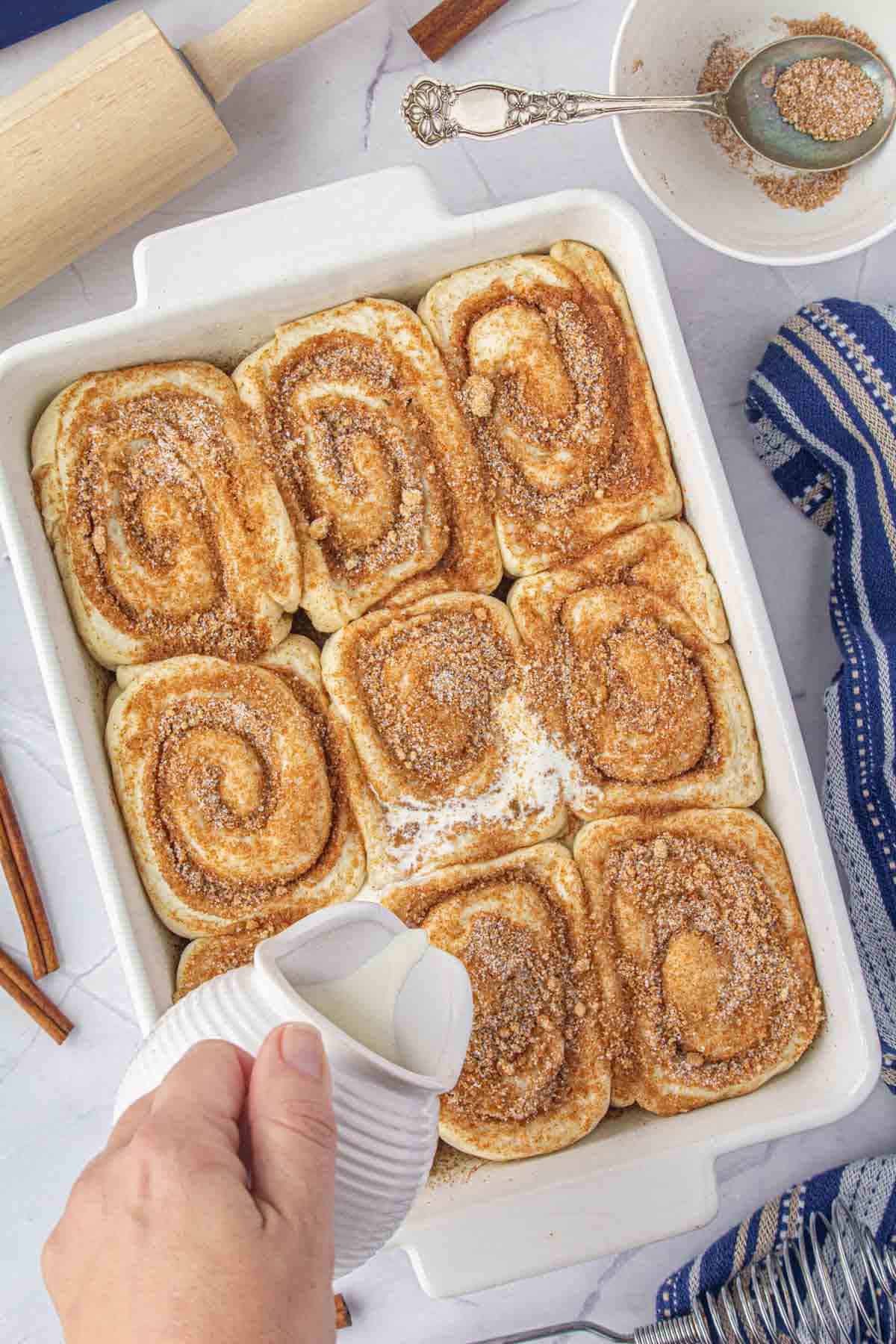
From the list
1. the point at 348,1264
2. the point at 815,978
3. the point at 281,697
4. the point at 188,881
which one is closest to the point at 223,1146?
the point at 348,1264

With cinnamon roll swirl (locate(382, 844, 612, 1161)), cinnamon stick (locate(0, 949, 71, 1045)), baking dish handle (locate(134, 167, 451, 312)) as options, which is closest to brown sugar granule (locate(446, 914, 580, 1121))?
cinnamon roll swirl (locate(382, 844, 612, 1161))

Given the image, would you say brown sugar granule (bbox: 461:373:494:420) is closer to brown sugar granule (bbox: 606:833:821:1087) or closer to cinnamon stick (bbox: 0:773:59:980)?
brown sugar granule (bbox: 606:833:821:1087)

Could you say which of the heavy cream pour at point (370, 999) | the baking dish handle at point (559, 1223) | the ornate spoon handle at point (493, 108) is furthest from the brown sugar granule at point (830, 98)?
the baking dish handle at point (559, 1223)

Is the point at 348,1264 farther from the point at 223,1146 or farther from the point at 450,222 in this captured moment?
the point at 450,222

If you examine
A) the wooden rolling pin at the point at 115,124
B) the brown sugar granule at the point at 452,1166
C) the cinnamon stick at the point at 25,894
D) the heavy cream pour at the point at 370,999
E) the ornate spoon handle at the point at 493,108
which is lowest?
the brown sugar granule at the point at 452,1166

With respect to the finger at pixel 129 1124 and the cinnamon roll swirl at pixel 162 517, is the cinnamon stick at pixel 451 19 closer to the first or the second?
the cinnamon roll swirl at pixel 162 517

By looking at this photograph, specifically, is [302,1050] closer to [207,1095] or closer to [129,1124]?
[207,1095]
